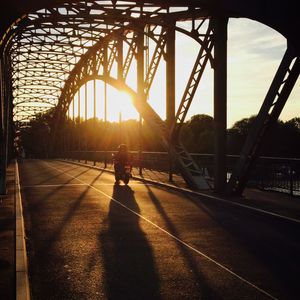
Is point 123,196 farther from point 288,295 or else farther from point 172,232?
point 288,295

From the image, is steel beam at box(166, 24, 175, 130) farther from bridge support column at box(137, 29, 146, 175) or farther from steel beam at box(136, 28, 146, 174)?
bridge support column at box(137, 29, 146, 175)

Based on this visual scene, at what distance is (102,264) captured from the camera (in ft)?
23.6

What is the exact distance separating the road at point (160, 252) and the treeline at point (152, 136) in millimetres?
14701

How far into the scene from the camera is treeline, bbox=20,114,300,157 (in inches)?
2260

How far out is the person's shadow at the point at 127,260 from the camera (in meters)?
5.90

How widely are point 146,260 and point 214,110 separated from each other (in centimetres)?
957

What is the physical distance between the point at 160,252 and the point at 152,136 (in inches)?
2356

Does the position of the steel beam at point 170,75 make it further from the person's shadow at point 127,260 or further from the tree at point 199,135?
the tree at point 199,135

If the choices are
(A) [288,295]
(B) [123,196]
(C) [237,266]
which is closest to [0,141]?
(B) [123,196]

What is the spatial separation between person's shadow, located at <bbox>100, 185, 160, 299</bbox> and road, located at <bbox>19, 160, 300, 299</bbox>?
12 mm

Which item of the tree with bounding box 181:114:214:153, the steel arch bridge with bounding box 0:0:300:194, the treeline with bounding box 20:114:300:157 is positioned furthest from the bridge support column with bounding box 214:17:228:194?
the tree with bounding box 181:114:214:153

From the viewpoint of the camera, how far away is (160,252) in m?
8.00

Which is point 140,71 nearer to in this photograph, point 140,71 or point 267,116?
point 140,71

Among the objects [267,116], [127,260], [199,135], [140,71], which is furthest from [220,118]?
[199,135]
